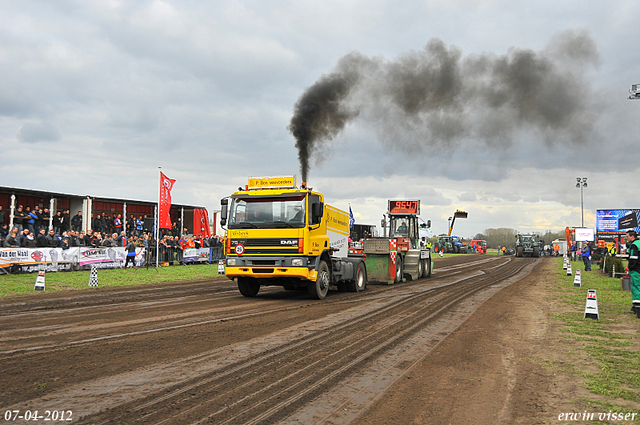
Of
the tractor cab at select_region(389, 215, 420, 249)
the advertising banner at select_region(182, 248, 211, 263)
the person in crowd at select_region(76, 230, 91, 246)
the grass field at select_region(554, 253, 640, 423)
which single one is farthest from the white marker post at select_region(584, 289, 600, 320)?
the advertising banner at select_region(182, 248, 211, 263)

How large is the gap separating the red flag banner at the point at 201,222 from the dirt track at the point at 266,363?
21673mm

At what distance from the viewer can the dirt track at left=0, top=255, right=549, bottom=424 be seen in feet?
14.2

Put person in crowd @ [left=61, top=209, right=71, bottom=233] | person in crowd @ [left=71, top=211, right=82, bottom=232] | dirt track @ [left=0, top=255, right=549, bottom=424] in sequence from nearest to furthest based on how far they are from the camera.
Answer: dirt track @ [left=0, top=255, right=549, bottom=424] < person in crowd @ [left=61, top=209, right=71, bottom=233] < person in crowd @ [left=71, top=211, right=82, bottom=232]

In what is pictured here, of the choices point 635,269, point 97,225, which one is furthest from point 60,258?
point 635,269

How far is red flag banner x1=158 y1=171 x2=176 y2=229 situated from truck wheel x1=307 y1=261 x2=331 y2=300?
481 inches

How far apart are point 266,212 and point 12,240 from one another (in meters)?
11.5

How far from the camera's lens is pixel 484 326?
353 inches

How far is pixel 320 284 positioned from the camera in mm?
12906

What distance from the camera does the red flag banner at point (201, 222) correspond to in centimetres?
3272

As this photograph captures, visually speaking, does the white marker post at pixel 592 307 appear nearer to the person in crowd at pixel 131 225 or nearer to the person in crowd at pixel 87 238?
the person in crowd at pixel 87 238

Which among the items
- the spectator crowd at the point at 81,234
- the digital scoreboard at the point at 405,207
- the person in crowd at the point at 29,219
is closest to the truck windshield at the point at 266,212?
the digital scoreboard at the point at 405,207

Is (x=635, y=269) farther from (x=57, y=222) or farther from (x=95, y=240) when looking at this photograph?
(x=57, y=222)

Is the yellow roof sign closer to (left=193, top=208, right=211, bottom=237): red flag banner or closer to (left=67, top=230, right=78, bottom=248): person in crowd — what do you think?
(left=67, top=230, right=78, bottom=248): person in crowd

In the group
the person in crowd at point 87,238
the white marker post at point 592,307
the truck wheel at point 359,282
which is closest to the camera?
the white marker post at point 592,307
